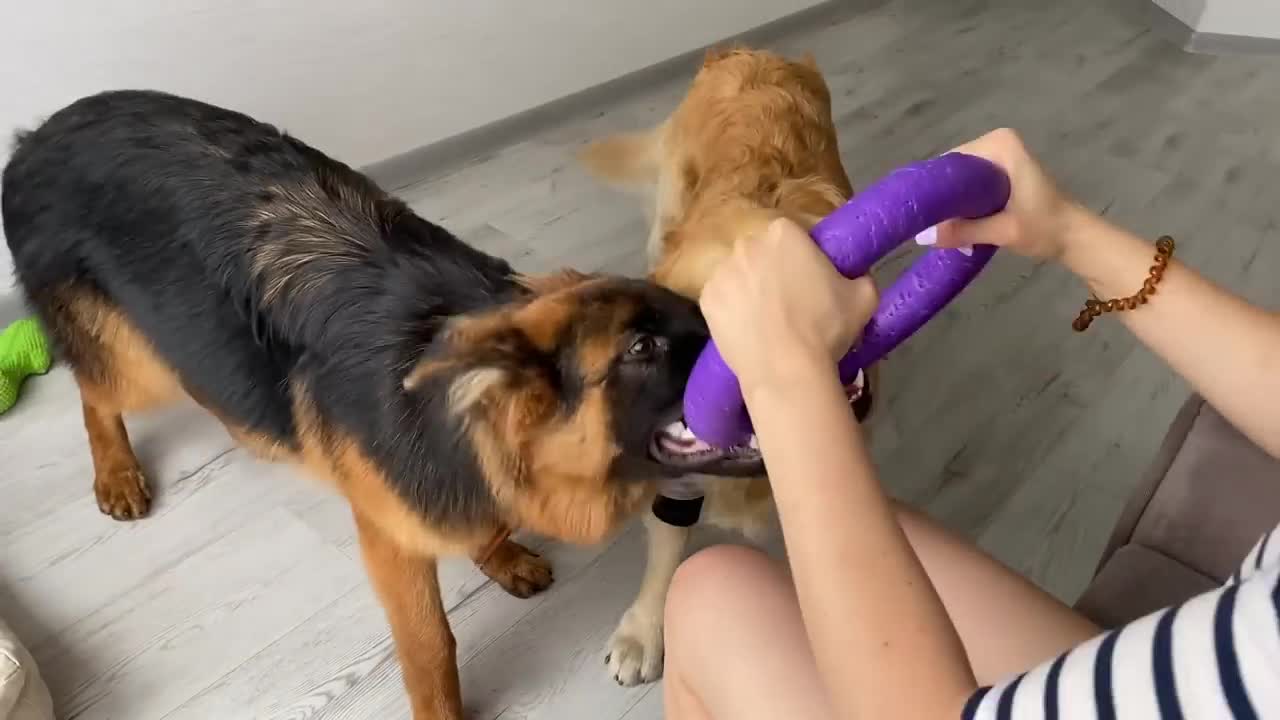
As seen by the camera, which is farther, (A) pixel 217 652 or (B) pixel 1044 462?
(B) pixel 1044 462

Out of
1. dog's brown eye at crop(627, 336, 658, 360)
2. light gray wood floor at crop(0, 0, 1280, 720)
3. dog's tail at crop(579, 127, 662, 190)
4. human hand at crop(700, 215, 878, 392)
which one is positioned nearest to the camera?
human hand at crop(700, 215, 878, 392)

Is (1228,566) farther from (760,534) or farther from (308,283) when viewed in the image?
(308,283)

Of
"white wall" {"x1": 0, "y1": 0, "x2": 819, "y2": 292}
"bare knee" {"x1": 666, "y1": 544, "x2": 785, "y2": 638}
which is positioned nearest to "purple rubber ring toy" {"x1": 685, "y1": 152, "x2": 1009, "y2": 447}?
"bare knee" {"x1": 666, "y1": 544, "x2": 785, "y2": 638}

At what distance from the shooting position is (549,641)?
1787 mm

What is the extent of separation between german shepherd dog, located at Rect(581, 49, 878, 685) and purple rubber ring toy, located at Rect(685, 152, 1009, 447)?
7.6 inches

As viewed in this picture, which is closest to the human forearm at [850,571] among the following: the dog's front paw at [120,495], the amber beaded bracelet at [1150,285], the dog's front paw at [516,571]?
the amber beaded bracelet at [1150,285]

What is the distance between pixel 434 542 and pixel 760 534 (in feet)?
2.13

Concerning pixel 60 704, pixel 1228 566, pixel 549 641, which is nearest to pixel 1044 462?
pixel 1228 566

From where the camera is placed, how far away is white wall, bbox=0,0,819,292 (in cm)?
220

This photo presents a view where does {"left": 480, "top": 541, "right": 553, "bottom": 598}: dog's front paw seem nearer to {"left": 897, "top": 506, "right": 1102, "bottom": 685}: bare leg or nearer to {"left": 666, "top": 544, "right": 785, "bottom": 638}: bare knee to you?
{"left": 666, "top": 544, "right": 785, "bottom": 638}: bare knee

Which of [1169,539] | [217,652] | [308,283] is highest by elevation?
[308,283]


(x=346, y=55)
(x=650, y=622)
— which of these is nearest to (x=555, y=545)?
(x=650, y=622)

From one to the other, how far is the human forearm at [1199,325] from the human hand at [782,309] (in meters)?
0.41

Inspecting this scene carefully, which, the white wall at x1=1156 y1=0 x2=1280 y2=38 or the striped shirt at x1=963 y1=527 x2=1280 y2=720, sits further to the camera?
the white wall at x1=1156 y1=0 x2=1280 y2=38
